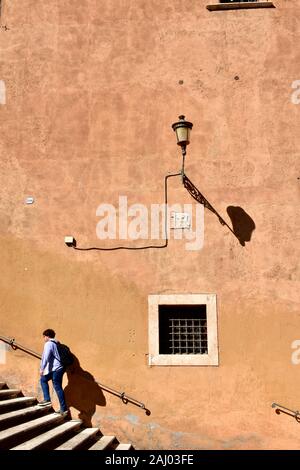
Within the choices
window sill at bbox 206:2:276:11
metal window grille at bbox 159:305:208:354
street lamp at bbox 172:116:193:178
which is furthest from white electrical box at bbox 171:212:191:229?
window sill at bbox 206:2:276:11

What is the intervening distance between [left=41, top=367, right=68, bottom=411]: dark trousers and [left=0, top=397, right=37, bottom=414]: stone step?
18cm

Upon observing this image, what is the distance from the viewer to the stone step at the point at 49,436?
203 inches

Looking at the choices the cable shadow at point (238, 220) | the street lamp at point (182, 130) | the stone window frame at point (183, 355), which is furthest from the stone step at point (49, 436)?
the street lamp at point (182, 130)

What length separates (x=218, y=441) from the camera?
6945 millimetres

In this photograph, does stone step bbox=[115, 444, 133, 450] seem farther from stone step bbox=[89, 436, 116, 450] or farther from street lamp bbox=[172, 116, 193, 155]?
street lamp bbox=[172, 116, 193, 155]

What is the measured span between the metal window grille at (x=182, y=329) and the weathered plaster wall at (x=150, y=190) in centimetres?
27

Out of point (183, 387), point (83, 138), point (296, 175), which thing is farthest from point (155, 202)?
point (183, 387)

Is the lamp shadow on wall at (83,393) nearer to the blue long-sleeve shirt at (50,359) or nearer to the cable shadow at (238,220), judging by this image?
the blue long-sleeve shirt at (50,359)

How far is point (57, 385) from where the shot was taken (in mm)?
6895

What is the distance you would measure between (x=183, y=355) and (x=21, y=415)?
7.60 feet

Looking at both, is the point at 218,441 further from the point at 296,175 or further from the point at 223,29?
the point at 223,29

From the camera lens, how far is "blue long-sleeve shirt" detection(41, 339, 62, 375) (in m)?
6.92

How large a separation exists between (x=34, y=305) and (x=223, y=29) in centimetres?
500

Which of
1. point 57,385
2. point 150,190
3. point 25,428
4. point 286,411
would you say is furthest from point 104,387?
point 150,190
